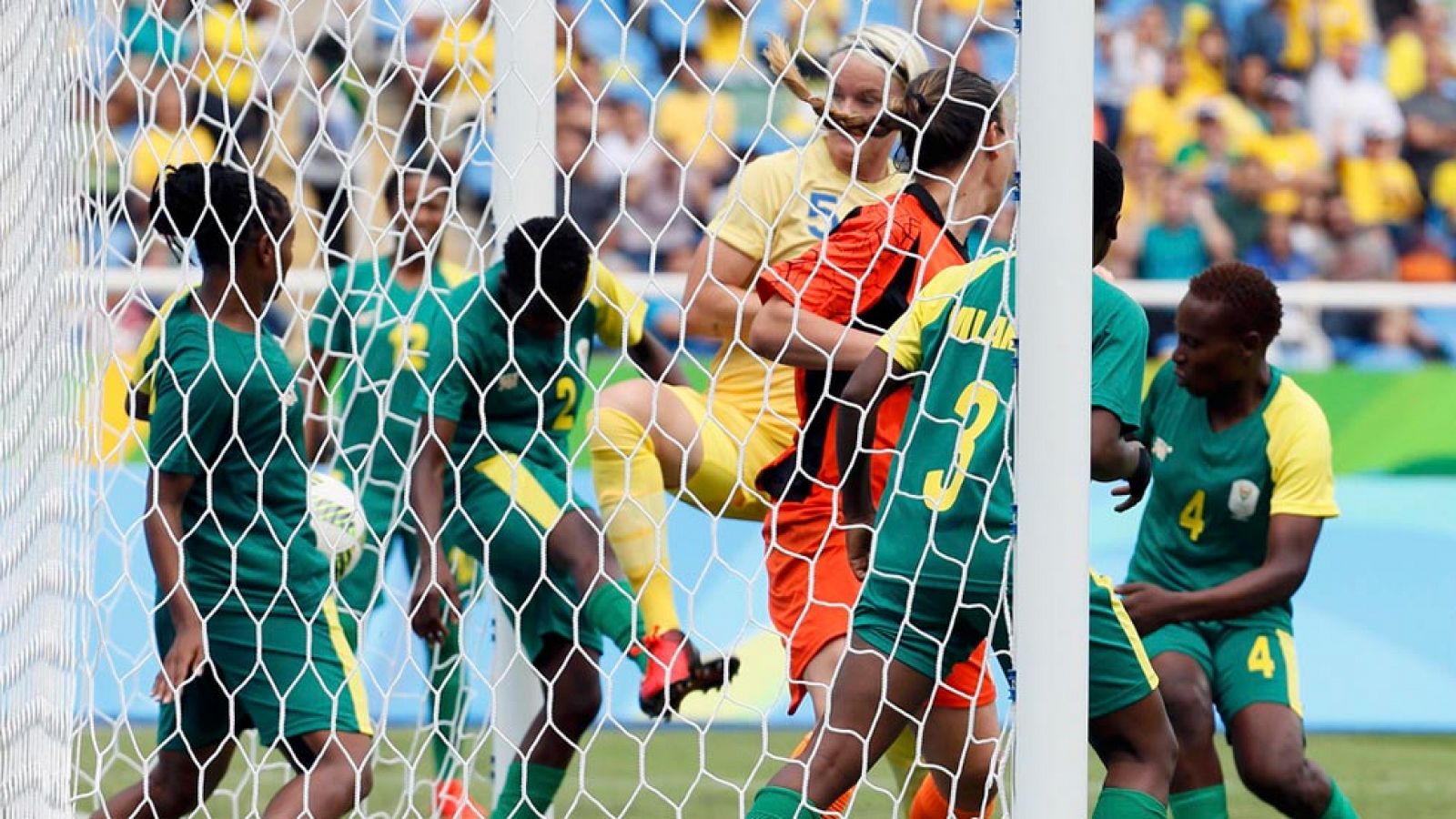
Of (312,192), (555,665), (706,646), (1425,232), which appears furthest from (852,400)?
(1425,232)

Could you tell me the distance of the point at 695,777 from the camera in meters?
6.36

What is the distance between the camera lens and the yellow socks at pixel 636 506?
16.1 ft

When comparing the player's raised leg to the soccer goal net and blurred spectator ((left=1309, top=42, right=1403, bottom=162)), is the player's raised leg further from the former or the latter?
blurred spectator ((left=1309, top=42, right=1403, bottom=162))

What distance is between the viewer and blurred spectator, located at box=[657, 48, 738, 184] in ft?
30.8

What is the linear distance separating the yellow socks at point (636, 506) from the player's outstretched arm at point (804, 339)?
731 millimetres

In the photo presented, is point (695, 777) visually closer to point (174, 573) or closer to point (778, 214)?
point (778, 214)

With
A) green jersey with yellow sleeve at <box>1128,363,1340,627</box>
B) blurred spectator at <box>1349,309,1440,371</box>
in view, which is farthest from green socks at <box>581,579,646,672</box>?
blurred spectator at <box>1349,309,1440,371</box>

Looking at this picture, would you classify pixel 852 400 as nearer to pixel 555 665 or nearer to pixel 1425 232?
pixel 555 665

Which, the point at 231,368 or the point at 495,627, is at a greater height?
the point at 231,368

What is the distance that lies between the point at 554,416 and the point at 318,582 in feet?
3.39

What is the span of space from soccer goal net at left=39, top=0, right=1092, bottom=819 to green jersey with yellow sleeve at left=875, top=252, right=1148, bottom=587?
12 centimetres

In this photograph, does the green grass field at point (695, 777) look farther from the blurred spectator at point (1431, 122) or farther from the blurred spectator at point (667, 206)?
the blurred spectator at point (1431, 122)

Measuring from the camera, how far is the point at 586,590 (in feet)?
15.8

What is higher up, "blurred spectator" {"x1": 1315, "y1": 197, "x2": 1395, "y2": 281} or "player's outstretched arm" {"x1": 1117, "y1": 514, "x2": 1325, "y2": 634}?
"player's outstretched arm" {"x1": 1117, "y1": 514, "x2": 1325, "y2": 634}
